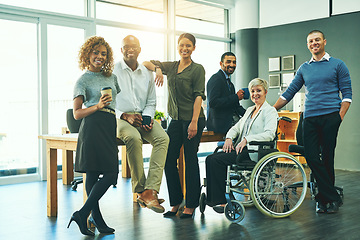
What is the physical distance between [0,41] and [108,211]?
2985 mm

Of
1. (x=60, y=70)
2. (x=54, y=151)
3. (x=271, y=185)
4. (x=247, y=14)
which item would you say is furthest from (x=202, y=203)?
(x=247, y=14)

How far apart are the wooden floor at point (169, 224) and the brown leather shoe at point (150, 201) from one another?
166 mm

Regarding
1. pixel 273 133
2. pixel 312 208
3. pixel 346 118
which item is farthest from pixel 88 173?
pixel 346 118

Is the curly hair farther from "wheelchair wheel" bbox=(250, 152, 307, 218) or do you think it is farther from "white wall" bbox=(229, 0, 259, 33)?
"white wall" bbox=(229, 0, 259, 33)

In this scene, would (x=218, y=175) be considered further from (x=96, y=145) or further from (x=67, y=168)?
(x=67, y=168)

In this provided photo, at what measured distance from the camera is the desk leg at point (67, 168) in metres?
5.49

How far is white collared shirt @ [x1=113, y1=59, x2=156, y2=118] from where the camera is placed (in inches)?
132

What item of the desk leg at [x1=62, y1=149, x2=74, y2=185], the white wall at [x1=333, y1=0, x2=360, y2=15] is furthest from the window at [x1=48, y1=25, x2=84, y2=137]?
the white wall at [x1=333, y1=0, x2=360, y2=15]

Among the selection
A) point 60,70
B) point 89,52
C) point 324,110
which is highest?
point 60,70

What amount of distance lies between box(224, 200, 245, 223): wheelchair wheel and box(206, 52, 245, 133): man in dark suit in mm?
879

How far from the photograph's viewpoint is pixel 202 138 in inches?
157

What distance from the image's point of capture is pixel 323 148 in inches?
148

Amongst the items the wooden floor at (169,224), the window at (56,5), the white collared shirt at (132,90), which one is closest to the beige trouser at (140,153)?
the white collared shirt at (132,90)

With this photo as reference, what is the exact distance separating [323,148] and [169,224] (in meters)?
1.50
